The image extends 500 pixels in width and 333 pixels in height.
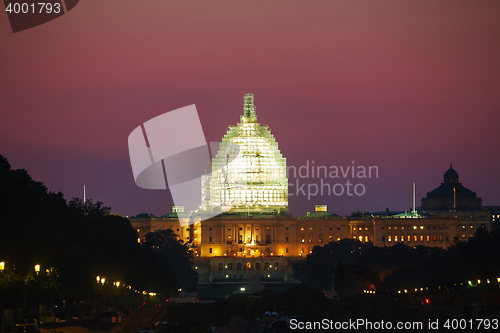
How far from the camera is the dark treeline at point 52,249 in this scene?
88.8 meters

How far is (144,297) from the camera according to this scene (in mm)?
140750

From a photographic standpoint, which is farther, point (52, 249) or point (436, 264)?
point (436, 264)

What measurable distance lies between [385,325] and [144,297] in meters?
77.2

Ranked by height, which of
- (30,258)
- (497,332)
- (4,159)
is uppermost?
(4,159)

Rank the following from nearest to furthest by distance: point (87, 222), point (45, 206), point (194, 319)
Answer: point (194, 319), point (45, 206), point (87, 222)

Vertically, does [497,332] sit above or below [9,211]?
below

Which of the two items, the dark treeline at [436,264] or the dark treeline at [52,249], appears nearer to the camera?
the dark treeline at [52,249]

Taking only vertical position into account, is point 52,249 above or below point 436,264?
below

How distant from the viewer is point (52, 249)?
94500 millimetres

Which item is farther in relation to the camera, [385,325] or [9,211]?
[9,211]

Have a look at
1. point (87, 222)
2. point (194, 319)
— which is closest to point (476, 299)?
point (194, 319)

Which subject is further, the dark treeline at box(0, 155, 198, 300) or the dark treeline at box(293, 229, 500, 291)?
the dark treeline at box(293, 229, 500, 291)

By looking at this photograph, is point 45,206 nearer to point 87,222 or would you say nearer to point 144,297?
point 87,222

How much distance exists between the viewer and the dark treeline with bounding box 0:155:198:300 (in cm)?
8875
